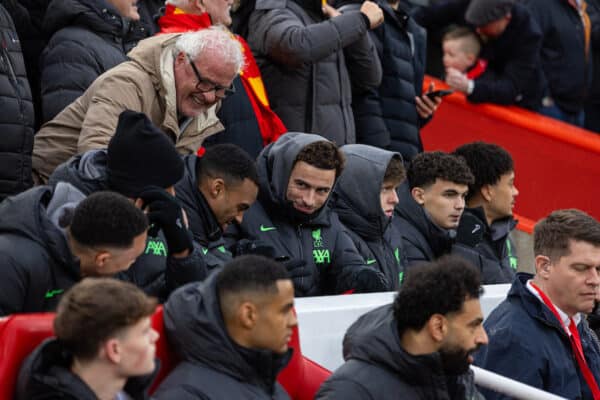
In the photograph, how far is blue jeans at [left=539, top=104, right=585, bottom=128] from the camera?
11625 mm

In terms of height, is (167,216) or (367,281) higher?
(167,216)

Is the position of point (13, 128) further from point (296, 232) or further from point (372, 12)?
point (372, 12)

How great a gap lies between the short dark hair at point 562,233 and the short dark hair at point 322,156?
1104 millimetres

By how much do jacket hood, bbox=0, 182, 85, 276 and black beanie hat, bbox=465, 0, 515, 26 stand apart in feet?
19.5

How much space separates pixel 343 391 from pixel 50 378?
1.30m

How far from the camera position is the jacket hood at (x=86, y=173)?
5.71 metres

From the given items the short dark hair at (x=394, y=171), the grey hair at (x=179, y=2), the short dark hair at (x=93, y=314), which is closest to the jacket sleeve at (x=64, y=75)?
the grey hair at (x=179, y=2)

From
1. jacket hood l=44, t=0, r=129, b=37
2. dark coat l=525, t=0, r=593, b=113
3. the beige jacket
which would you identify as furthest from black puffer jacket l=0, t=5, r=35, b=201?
dark coat l=525, t=0, r=593, b=113

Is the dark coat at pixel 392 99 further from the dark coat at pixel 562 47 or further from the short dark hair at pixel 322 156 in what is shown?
the dark coat at pixel 562 47

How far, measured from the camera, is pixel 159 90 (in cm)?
691

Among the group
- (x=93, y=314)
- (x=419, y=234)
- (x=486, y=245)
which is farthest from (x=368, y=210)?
(x=93, y=314)

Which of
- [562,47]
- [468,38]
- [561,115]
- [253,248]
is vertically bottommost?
[561,115]

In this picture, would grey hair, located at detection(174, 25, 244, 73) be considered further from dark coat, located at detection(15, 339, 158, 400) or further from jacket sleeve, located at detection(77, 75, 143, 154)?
dark coat, located at detection(15, 339, 158, 400)

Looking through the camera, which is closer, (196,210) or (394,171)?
(196,210)
